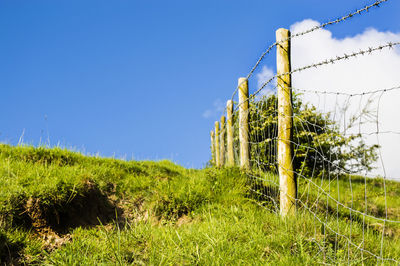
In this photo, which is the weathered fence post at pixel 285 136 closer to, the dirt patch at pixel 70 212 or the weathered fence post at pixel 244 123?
the weathered fence post at pixel 244 123

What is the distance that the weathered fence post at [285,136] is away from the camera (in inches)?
154

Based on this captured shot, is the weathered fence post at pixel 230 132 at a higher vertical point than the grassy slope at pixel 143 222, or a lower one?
higher

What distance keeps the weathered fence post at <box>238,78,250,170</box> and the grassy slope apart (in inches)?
17.9

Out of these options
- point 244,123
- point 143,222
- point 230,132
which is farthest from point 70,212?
point 230,132

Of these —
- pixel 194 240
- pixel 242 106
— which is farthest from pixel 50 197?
pixel 242 106

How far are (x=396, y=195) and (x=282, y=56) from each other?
24.7 feet

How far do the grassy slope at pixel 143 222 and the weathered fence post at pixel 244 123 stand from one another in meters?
0.45

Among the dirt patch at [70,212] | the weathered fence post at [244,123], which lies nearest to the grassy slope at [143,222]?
the dirt patch at [70,212]

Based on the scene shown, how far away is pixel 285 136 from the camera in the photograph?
13.1 ft

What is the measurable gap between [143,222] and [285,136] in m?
2.01

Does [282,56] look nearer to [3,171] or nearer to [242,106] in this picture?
[242,106]

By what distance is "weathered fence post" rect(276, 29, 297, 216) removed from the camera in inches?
154

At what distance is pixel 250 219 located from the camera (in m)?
3.73

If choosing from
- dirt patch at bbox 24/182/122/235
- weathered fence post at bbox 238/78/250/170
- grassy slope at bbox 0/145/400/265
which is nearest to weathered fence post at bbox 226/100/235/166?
weathered fence post at bbox 238/78/250/170
